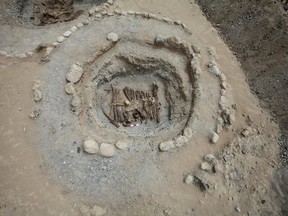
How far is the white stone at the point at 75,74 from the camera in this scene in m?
6.64

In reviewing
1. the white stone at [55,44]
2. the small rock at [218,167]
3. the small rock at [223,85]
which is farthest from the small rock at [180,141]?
the white stone at [55,44]

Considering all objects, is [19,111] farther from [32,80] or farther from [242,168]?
[242,168]

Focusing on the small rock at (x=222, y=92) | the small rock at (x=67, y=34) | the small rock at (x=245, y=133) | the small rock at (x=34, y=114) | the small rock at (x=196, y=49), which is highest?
the small rock at (x=196, y=49)

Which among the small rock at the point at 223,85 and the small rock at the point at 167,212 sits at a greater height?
the small rock at the point at 223,85

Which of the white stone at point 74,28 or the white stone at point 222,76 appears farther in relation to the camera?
the white stone at point 74,28

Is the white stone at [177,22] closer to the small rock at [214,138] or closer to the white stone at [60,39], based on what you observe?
the white stone at [60,39]

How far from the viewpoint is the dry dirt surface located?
5.54 meters

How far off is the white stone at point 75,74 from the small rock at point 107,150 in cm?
172

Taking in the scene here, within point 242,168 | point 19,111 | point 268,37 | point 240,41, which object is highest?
point 268,37

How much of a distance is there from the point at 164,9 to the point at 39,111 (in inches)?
173

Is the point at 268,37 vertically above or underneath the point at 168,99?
above

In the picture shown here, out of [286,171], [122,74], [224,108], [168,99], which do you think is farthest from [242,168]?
[122,74]

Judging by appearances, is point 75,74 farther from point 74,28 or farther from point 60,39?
point 74,28

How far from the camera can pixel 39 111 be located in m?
6.22
